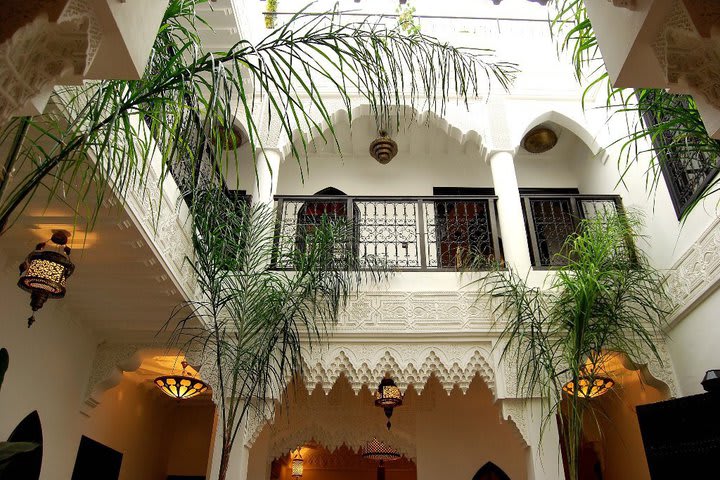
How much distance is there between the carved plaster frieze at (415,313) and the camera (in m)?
5.27

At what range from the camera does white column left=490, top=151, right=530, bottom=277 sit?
219 inches

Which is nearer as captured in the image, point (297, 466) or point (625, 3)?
point (625, 3)

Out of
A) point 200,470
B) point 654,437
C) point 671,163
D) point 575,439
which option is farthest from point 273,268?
point 200,470

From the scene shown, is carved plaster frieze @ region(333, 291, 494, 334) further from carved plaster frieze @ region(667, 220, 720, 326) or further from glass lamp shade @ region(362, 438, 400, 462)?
Answer: glass lamp shade @ region(362, 438, 400, 462)

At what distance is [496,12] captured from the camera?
773cm

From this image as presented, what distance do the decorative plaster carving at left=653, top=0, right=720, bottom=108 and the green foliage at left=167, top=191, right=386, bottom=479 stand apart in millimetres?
3193

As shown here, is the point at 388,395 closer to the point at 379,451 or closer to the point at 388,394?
the point at 388,394

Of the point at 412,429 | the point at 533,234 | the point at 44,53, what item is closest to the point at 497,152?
the point at 533,234

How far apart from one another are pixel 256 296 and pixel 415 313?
1574mm

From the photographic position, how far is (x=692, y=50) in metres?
1.69

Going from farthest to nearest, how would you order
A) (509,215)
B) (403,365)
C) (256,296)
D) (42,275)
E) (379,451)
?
(379,451), (509,215), (403,365), (256,296), (42,275)

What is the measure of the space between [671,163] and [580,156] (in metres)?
2.72

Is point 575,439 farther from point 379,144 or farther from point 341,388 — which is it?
point 379,144

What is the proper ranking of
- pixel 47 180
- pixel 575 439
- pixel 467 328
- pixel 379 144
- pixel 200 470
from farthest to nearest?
pixel 200 470 → pixel 379 144 → pixel 467 328 → pixel 575 439 → pixel 47 180
